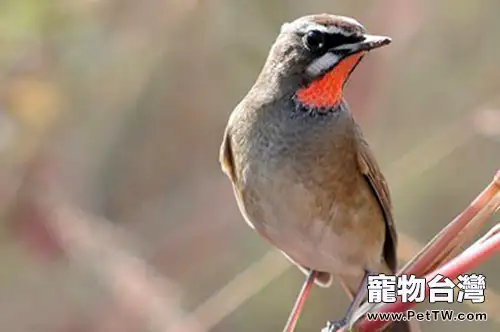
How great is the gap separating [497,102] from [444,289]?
6.15 feet

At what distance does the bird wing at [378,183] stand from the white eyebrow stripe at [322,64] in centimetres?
27

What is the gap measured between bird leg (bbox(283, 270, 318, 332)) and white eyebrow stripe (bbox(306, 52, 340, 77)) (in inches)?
21.1

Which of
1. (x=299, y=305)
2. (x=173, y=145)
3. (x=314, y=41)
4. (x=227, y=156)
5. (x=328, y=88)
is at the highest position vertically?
(x=314, y=41)

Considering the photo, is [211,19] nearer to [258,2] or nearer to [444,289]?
[258,2]

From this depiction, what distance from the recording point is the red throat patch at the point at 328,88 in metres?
2.22

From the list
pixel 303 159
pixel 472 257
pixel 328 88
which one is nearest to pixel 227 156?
pixel 303 159

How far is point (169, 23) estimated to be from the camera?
338 centimetres

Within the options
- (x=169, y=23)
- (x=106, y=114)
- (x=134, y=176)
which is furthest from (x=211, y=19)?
(x=134, y=176)

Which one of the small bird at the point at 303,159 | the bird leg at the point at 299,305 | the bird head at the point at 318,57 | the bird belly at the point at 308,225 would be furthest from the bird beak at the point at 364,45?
the bird leg at the point at 299,305

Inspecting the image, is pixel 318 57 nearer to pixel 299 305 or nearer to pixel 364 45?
pixel 364 45

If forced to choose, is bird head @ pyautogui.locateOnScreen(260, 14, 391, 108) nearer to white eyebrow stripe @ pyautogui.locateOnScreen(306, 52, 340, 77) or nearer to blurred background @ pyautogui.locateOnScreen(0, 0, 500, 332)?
white eyebrow stripe @ pyautogui.locateOnScreen(306, 52, 340, 77)

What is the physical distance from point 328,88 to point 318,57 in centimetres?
8

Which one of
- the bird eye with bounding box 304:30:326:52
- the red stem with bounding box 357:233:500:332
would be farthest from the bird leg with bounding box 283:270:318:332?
the red stem with bounding box 357:233:500:332

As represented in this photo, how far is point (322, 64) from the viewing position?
2273 mm
